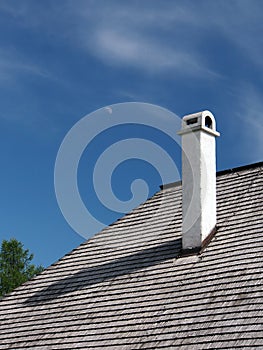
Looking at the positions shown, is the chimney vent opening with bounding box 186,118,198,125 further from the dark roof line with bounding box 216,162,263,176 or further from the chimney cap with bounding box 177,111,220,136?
the dark roof line with bounding box 216,162,263,176

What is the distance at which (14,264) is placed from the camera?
29.2 meters

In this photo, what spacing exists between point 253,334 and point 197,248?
238 centimetres

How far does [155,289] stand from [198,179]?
1659 millimetres

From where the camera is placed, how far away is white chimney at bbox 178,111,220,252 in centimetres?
985

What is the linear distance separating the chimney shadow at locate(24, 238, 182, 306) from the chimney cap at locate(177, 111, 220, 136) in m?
1.54

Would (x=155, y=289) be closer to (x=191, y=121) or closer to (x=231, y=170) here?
(x=191, y=121)

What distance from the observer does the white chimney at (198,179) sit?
9852 millimetres

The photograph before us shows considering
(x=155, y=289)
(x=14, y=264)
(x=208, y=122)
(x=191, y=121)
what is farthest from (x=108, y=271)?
(x=14, y=264)

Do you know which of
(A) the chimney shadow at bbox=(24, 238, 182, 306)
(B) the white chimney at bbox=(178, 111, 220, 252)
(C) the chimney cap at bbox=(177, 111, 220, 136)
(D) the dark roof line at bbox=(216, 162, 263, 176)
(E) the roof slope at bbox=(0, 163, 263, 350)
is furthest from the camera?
(D) the dark roof line at bbox=(216, 162, 263, 176)

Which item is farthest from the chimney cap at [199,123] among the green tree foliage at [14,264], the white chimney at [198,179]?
the green tree foliage at [14,264]

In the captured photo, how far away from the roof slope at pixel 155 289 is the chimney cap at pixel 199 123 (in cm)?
104

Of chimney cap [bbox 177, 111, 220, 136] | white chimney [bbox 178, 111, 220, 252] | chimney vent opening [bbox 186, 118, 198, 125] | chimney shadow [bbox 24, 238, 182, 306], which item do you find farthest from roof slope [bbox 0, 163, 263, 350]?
chimney vent opening [bbox 186, 118, 198, 125]

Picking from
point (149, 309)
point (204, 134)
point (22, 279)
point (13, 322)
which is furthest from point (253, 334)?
point (22, 279)

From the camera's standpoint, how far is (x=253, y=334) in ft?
24.4
